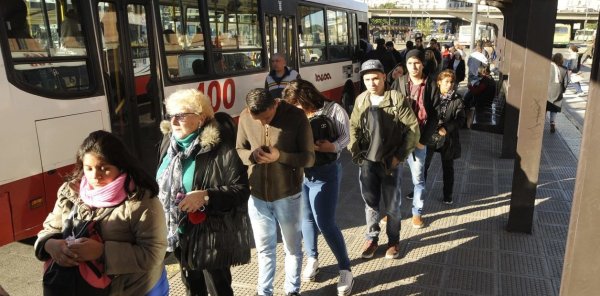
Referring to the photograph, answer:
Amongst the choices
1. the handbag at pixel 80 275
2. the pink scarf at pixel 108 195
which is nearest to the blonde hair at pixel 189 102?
A: the pink scarf at pixel 108 195

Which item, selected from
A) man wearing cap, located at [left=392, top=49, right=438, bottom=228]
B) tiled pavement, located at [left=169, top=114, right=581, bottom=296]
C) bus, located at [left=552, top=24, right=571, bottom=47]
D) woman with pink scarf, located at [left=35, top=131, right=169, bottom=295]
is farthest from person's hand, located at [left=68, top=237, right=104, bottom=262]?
bus, located at [left=552, top=24, right=571, bottom=47]

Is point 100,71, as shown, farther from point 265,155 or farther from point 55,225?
point 55,225

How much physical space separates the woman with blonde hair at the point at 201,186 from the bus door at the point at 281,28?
5453mm

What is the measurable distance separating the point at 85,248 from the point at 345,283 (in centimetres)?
232

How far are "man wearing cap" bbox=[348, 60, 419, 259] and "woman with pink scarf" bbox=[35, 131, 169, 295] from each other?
7.60ft

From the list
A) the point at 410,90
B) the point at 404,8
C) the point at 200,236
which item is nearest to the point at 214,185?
the point at 200,236

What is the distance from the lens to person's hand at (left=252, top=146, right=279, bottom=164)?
3.01m

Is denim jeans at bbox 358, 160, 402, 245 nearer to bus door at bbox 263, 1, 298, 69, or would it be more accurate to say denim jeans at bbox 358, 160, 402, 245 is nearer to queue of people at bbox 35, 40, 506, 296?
queue of people at bbox 35, 40, 506, 296

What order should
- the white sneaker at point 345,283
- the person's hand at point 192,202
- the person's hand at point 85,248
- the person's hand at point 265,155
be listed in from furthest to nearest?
the white sneaker at point 345,283 < the person's hand at point 265,155 < the person's hand at point 192,202 < the person's hand at point 85,248

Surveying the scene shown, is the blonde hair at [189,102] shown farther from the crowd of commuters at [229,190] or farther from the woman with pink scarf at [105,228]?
the woman with pink scarf at [105,228]

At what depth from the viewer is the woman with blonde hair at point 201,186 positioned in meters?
2.79

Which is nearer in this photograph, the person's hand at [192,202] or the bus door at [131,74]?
the person's hand at [192,202]

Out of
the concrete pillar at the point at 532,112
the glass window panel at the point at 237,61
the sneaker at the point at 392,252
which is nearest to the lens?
the sneaker at the point at 392,252

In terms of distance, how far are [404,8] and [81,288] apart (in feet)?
339
